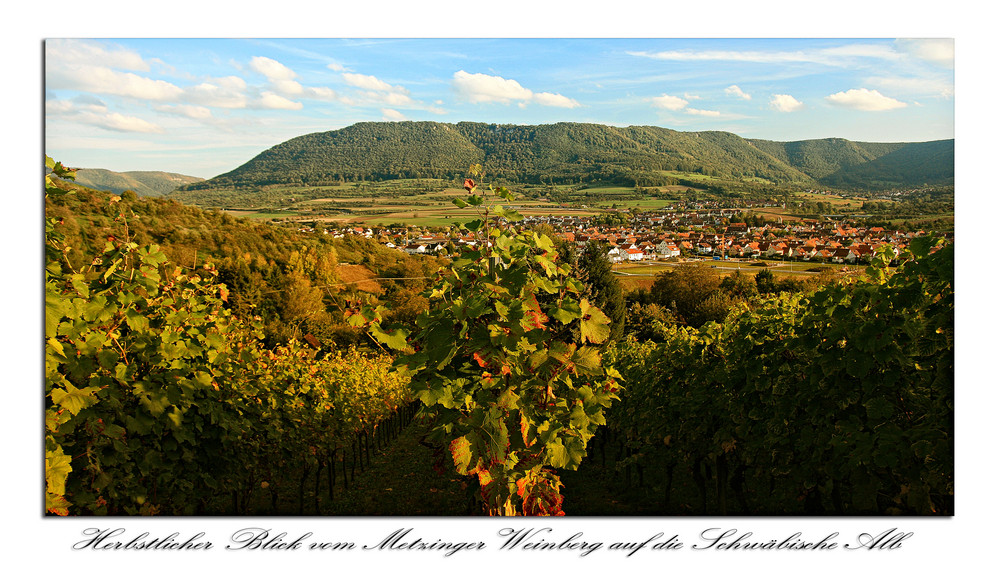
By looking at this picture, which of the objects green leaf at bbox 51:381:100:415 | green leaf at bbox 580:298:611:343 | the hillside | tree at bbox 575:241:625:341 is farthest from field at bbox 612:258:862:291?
the hillside

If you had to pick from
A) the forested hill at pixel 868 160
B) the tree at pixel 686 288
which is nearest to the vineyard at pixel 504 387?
the forested hill at pixel 868 160

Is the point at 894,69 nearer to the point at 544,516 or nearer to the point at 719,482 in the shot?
the point at 719,482

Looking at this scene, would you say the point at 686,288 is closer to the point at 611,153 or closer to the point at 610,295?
the point at 611,153

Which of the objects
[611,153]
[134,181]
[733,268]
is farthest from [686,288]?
[134,181]

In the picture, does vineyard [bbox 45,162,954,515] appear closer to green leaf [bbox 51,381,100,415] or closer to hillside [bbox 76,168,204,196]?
green leaf [bbox 51,381,100,415]

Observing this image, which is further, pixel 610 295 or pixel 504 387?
pixel 610 295

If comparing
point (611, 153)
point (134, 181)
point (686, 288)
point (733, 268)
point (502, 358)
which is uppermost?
point (611, 153)
